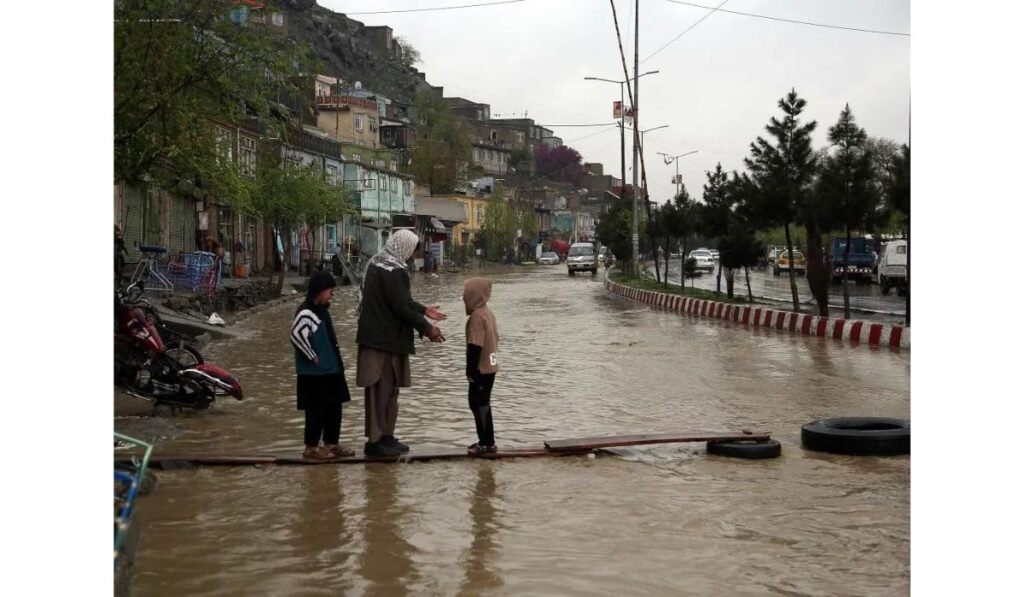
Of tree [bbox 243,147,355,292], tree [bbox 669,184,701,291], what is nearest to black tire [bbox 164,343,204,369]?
tree [bbox 243,147,355,292]

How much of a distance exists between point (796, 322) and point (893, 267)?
18977 millimetres

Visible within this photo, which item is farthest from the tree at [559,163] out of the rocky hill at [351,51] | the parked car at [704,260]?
the parked car at [704,260]

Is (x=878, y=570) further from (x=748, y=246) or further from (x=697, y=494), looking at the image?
(x=748, y=246)

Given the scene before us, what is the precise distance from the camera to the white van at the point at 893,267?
40.5m

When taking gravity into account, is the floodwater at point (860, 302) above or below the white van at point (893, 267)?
below

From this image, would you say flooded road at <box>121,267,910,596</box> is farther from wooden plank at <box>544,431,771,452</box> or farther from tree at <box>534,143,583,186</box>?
tree at <box>534,143,583,186</box>

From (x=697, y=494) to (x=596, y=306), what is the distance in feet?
86.5

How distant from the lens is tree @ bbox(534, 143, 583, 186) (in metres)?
175

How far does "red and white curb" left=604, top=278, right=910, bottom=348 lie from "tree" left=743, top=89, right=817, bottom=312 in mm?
2578

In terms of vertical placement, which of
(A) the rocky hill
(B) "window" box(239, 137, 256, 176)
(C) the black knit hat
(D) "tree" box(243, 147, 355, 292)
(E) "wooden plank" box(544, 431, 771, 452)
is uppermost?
(A) the rocky hill

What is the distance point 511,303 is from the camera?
35156 millimetres

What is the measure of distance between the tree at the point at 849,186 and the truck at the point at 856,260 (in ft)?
84.1

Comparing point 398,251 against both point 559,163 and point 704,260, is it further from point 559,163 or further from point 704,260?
point 559,163

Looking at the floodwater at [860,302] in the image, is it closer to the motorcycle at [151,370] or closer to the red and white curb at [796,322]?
the red and white curb at [796,322]
